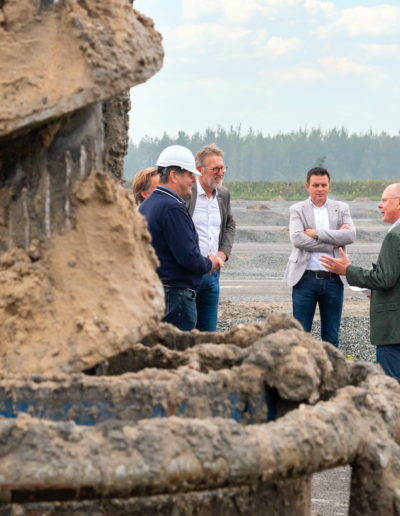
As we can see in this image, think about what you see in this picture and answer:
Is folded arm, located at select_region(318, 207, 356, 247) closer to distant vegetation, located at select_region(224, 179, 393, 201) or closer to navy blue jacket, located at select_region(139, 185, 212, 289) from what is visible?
navy blue jacket, located at select_region(139, 185, 212, 289)

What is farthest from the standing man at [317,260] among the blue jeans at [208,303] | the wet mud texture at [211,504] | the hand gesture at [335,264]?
the wet mud texture at [211,504]

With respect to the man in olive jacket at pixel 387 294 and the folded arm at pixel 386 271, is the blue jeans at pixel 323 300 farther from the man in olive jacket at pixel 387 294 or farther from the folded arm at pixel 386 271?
the folded arm at pixel 386 271

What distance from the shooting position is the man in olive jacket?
13.7 feet

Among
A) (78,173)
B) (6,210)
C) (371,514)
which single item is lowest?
(371,514)

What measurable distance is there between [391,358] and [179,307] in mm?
1582

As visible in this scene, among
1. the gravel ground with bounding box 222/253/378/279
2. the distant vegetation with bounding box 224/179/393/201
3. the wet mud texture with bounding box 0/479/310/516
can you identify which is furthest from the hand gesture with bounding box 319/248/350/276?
the distant vegetation with bounding box 224/179/393/201

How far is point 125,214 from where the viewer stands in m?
2.34

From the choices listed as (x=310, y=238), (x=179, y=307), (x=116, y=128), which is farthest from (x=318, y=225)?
(x=116, y=128)

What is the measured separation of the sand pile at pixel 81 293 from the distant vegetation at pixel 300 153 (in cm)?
8683

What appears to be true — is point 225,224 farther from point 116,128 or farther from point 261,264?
point 261,264

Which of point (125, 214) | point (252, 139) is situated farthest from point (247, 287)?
point (252, 139)

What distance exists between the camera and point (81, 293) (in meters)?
2.24

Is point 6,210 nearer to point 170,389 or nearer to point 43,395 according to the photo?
point 43,395

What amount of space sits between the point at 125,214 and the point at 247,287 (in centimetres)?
992
